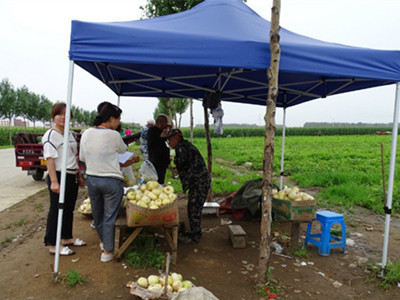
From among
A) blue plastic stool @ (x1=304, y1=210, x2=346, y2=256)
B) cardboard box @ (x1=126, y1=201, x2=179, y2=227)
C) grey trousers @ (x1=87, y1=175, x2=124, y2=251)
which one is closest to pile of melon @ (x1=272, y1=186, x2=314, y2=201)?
blue plastic stool @ (x1=304, y1=210, x2=346, y2=256)

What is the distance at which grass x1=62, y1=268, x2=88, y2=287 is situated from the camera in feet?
9.67

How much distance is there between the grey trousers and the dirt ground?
1.28 feet

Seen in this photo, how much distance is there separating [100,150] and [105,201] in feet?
2.10

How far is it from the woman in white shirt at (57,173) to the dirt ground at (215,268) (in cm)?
34

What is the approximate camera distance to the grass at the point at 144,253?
342cm

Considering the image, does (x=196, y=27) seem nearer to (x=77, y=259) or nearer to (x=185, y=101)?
(x=77, y=259)

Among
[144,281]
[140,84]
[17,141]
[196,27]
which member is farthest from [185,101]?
[144,281]

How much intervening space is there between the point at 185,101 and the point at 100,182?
698 inches

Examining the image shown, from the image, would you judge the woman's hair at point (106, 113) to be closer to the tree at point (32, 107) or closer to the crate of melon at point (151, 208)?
the crate of melon at point (151, 208)

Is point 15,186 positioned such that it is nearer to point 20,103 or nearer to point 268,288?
point 268,288

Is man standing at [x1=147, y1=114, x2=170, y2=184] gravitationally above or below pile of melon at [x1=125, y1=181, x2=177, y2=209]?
above

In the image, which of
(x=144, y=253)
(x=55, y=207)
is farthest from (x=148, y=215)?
(x=55, y=207)

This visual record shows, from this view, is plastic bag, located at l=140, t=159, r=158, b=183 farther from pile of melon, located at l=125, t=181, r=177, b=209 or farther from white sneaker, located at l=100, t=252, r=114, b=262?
white sneaker, located at l=100, t=252, r=114, b=262

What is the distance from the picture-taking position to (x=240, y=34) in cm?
319
